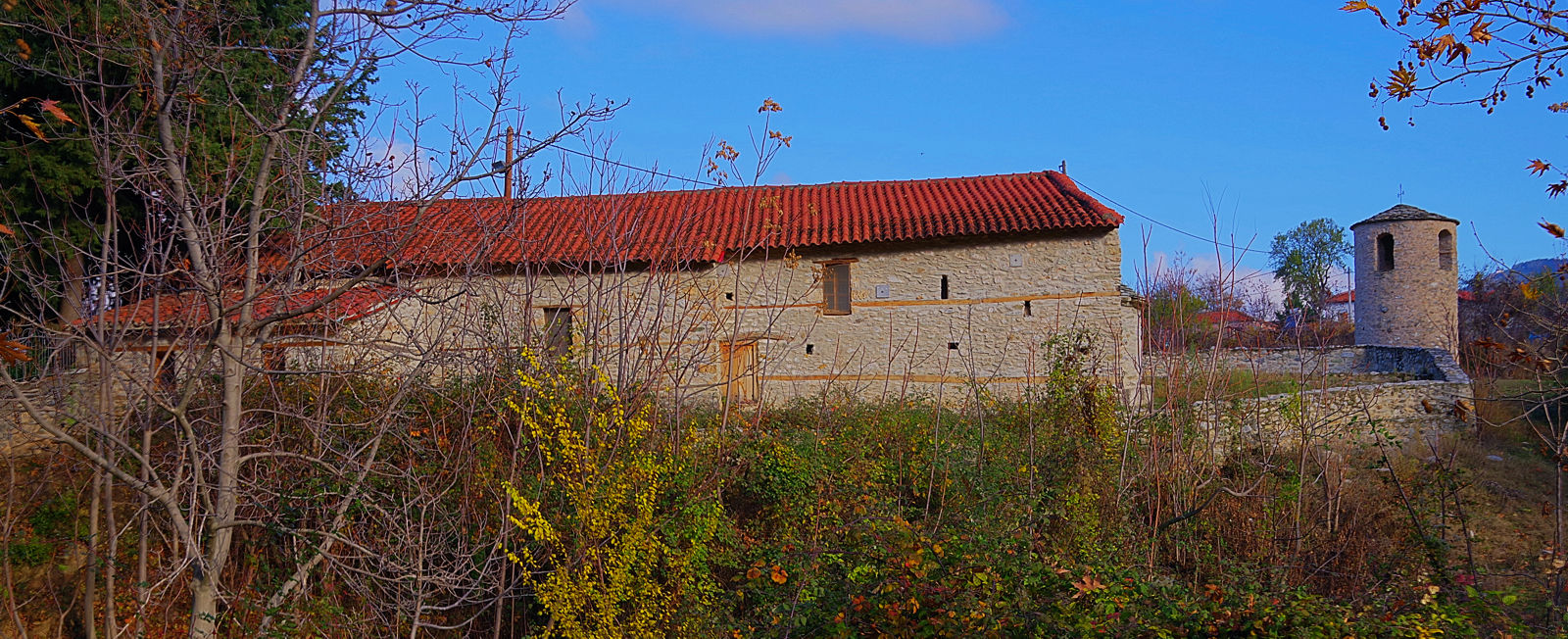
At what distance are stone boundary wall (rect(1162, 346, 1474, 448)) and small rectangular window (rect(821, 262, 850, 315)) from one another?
5792mm

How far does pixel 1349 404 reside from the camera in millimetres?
8305

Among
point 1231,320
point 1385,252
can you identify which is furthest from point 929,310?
point 1385,252

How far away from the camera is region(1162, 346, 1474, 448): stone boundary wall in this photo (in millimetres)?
7941

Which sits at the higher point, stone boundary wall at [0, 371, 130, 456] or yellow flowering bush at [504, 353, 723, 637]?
stone boundary wall at [0, 371, 130, 456]

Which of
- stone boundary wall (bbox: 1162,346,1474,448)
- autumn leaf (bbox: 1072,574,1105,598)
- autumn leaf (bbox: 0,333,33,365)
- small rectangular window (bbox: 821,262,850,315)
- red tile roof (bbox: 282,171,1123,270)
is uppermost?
red tile roof (bbox: 282,171,1123,270)

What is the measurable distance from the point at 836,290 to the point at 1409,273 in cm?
1854

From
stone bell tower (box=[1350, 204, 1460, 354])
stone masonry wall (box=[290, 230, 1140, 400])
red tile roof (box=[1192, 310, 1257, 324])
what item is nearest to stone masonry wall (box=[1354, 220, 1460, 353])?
stone bell tower (box=[1350, 204, 1460, 354])

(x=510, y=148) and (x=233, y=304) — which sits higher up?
(x=510, y=148)

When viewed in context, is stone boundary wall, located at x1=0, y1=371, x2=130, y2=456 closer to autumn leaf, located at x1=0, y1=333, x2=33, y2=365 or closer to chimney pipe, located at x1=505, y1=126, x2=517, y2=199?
autumn leaf, located at x1=0, y1=333, x2=33, y2=365

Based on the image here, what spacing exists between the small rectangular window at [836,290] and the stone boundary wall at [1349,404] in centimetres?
579

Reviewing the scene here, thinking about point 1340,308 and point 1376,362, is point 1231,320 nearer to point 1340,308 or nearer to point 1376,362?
point 1376,362

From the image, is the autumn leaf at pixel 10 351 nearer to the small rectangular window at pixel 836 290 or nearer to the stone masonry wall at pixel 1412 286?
the small rectangular window at pixel 836 290

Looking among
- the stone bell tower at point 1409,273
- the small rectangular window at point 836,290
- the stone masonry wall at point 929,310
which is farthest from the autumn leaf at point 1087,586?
the stone bell tower at point 1409,273

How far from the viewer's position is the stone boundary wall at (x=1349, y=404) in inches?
313
